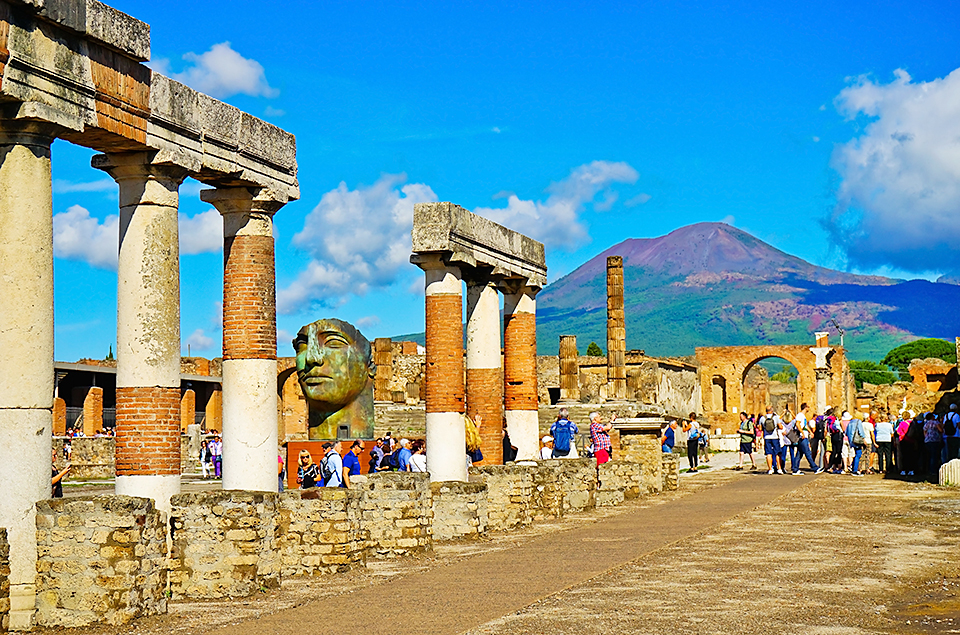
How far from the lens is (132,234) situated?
1087 cm

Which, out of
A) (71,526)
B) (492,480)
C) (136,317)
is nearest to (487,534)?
(492,480)

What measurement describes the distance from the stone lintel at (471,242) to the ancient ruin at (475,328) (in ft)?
0.04

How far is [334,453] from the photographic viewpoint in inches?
543

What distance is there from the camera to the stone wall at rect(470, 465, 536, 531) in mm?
16312

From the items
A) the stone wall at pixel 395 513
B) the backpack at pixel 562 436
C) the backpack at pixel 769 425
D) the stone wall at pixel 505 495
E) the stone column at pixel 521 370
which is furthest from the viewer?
the backpack at pixel 769 425

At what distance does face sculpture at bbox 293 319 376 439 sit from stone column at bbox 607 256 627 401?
73.2 ft

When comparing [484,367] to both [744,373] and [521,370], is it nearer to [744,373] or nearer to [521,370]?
[521,370]

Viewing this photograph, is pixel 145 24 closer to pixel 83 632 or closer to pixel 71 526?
pixel 71 526

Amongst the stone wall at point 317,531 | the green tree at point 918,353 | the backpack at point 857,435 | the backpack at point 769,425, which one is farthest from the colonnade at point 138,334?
the green tree at point 918,353

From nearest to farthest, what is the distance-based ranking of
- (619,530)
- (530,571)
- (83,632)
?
1. (83,632)
2. (530,571)
3. (619,530)

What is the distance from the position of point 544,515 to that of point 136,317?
27.6 ft

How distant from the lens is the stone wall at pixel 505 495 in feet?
53.5

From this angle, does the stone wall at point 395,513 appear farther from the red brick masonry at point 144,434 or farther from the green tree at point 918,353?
the green tree at point 918,353

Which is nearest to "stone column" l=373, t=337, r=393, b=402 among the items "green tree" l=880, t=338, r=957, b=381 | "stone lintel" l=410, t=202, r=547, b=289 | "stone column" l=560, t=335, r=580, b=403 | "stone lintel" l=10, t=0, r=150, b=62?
"stone column" l=560, t=335, r=580, b=403
